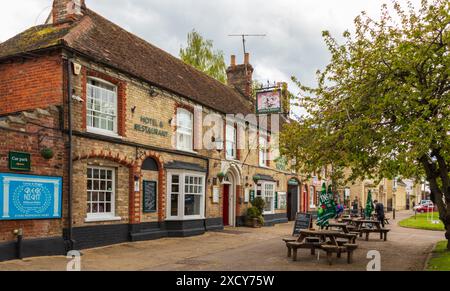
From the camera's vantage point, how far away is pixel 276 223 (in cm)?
2712

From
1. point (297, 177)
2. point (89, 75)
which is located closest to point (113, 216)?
point (89, 75)

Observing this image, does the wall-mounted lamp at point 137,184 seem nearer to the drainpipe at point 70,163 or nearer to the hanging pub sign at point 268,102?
the drainpipe at point 70,163

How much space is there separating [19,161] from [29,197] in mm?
992

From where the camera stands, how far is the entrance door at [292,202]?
30.8 m

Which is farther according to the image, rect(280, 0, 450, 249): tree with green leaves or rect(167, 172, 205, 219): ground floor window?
rect(167, 172, 205, 219): ground floor window

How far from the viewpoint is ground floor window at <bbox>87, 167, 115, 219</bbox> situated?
13.6 metres

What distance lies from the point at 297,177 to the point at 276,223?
5825 mm

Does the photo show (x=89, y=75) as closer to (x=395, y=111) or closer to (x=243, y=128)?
(x=395, y=111)

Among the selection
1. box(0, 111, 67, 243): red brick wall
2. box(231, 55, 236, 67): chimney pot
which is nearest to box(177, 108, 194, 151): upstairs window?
box(0, 111, 67, 243): red brick wall

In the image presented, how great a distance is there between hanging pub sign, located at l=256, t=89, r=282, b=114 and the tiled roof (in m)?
1.36

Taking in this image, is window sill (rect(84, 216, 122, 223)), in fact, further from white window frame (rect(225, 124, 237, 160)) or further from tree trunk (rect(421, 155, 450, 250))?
tree trunk (rect(421, 155, 450, 250))

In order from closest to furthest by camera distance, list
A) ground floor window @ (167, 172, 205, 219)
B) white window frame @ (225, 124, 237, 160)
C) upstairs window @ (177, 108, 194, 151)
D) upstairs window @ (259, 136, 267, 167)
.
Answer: ground floor window @ (167, 172, 205, 219), upstairs window @ (177, 108, 194, 151), white window frame @ (225, 124, 237, 160), upstairs window @ (259, 136, 267, 167)

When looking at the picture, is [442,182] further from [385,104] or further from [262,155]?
[262,155]

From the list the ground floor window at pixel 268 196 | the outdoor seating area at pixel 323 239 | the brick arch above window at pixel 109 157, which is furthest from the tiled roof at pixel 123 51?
the outdoor seating area at pixel 323 239
